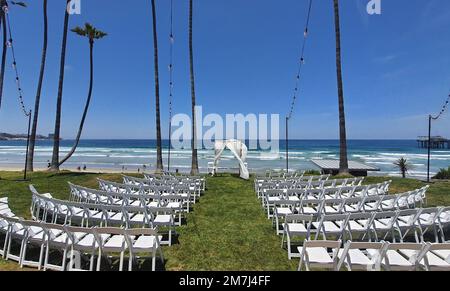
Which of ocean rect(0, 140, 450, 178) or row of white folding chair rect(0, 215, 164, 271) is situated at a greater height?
row of white folding chair rect(0, 215, 164, 271)

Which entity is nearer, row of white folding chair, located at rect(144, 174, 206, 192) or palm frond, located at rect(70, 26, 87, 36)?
row of white folding chair, located at rect(144, 174, 206, 192)

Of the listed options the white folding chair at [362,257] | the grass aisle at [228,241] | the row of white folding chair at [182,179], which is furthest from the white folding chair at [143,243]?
the row of white folding chair at [182,179]

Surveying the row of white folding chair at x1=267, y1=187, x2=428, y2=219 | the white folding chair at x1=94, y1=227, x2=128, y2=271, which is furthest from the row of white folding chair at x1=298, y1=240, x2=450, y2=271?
the white folding chair at x1=94, y1=227, x2=128, y2=271

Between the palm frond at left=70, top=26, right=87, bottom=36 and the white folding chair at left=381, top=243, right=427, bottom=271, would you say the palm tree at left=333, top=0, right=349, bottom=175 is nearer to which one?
the white folding chair at left=381, top=243, right=427, bottom=271

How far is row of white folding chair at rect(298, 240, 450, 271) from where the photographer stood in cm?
370

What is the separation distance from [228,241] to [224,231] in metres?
0.70

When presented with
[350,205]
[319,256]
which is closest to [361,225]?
[319,256]

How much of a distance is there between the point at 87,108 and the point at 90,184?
11291 mm

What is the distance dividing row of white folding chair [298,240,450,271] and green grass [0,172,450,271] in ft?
2.90

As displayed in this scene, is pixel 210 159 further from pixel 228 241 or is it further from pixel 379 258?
pixel 379 258

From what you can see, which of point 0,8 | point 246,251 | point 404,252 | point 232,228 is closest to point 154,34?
point 0,8

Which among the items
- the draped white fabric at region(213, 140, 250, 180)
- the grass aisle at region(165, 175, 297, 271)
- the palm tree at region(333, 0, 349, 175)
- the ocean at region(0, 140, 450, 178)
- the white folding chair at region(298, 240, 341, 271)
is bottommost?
the ocean at region(0, 140, 450, 178)

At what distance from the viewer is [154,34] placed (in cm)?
1891
